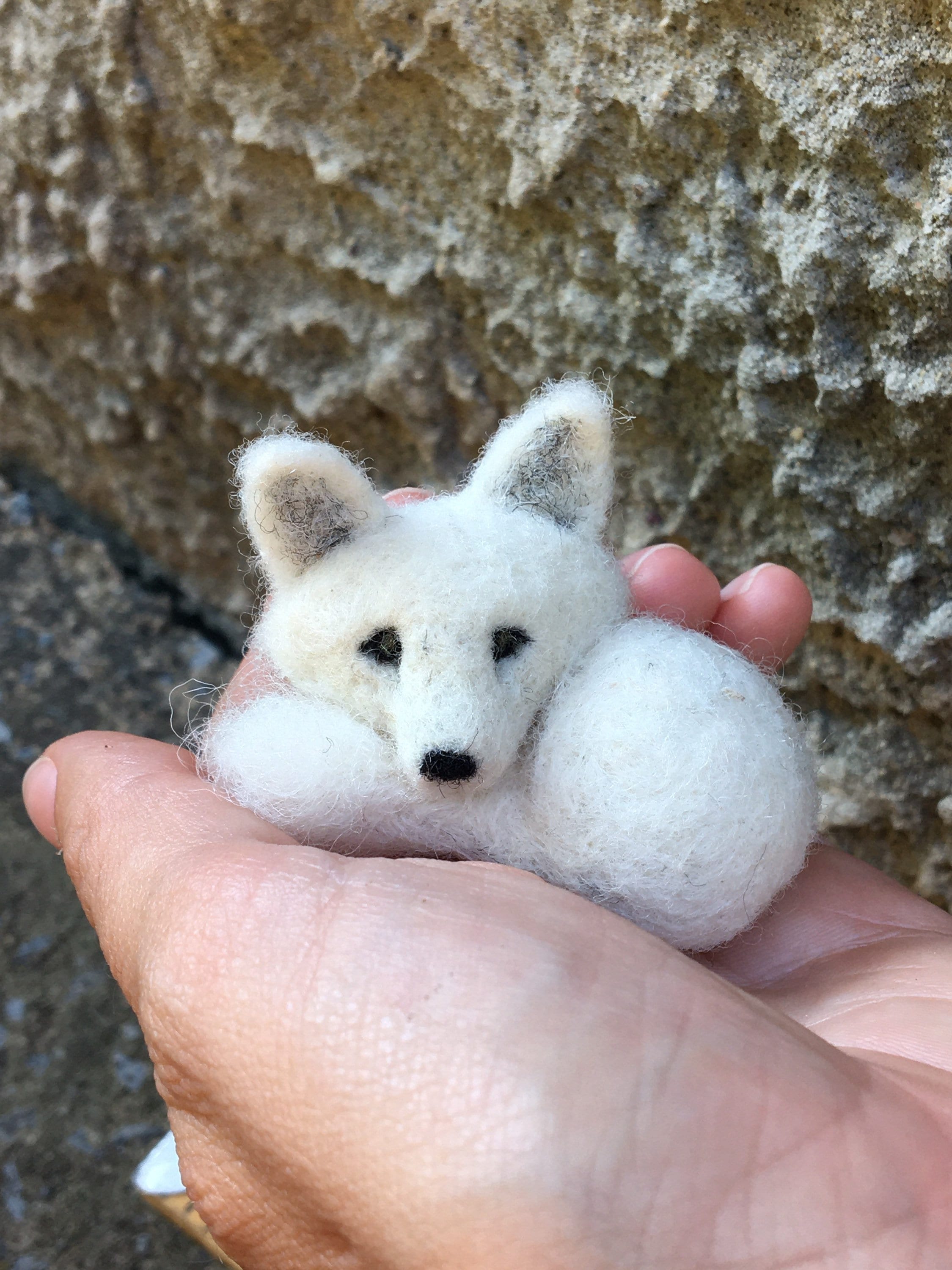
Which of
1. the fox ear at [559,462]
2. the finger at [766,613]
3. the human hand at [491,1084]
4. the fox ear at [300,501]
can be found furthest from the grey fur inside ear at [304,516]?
the finger at [766,613]

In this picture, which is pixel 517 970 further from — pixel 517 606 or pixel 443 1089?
pixel 517 606

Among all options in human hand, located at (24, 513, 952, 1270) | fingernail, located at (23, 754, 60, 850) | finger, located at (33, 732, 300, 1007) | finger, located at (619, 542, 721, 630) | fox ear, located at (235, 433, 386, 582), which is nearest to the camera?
human hand, located at (24, 513, 952, 1270)

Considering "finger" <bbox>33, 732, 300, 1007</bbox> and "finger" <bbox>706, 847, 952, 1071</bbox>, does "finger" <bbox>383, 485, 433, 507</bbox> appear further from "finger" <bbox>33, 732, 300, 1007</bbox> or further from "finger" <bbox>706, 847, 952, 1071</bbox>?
"finger" <bbox>706, 847, 952, 1071</bbox>

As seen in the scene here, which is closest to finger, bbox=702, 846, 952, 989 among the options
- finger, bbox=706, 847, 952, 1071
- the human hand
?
finger, bbox=706, 847, 952, 1071

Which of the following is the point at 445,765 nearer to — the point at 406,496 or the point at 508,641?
the point at 508,641

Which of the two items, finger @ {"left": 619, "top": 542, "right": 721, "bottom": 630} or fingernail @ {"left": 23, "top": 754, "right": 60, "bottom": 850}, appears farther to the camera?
finger @ {"left": 619, "top": 542, "right": 721, "bottom": 630}

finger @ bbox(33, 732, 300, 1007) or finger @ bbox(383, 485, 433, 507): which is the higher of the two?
finger @ bbox(383, 485, 433, 507)

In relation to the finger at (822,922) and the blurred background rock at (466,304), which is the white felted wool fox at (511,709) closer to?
the finger at (822,922)

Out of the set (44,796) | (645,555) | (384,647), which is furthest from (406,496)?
(44,796)
